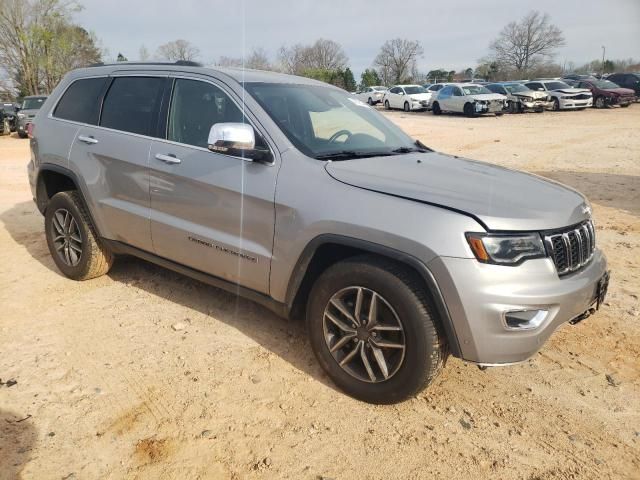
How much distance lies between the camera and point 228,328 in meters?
3.85

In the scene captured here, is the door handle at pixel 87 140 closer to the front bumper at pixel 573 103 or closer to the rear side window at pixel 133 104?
the rear side window at pixel 133 104

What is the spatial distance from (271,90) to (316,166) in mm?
864

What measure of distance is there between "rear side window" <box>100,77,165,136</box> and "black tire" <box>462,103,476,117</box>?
2383cm

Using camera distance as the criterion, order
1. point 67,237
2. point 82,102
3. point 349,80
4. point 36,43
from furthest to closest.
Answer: point 349,80 < point 36,43 < point 67,237 < point 82,102

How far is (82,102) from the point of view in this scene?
4520 millimetres

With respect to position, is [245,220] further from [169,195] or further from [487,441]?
[487,441]

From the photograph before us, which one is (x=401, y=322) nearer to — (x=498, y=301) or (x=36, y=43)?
(x=498, y=301)

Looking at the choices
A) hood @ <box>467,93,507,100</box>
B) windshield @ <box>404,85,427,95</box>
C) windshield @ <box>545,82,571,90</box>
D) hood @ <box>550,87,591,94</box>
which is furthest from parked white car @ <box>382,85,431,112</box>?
hood @ <box>550,87,591,94</box>

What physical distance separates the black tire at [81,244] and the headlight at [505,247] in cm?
338

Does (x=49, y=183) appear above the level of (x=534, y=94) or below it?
below

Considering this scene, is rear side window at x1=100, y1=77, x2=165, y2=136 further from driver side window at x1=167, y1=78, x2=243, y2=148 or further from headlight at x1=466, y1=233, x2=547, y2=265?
headlight at x1=466, y1=233, x2=547, y2=265

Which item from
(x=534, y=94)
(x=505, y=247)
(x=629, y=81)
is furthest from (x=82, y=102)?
(x=629, y=81)

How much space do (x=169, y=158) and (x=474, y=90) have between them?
2562 centimetres

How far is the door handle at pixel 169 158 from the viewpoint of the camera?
11.7ft
